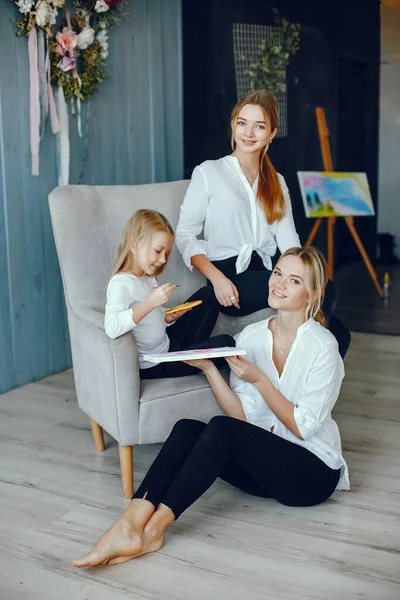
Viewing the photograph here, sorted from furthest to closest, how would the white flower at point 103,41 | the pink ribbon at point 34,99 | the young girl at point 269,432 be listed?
the white flower at point 103,41 < the pink ribbon at point 34,99 < the young girl at point 269,432

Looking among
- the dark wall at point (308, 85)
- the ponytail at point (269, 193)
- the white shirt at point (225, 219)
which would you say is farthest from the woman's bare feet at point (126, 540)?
the dark wall at point (308, 85)

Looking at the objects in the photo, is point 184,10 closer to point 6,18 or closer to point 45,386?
point 6,18

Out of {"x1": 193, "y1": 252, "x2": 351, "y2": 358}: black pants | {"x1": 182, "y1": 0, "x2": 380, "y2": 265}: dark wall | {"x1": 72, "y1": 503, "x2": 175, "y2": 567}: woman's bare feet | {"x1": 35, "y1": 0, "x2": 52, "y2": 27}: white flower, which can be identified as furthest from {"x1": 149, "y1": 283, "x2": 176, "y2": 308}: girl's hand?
{"x1": 182, "y1": 0, "x2": 380, "y2": 265}: dark wall

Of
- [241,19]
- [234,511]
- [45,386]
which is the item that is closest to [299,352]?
[234,511]

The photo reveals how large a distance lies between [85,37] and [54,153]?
54cm

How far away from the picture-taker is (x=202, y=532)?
2.21 m

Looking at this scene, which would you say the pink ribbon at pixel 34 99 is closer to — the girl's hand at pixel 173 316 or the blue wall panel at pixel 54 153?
the blue wall panel at pixel 54 153

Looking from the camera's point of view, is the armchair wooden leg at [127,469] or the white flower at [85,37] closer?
the armchair wooden leg at [127,469]

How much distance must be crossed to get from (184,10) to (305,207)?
1.32 meters

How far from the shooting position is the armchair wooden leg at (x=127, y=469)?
244 cm

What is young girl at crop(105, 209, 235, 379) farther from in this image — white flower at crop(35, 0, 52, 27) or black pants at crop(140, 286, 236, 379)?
white flower at crop(35, 0, 52, 27)

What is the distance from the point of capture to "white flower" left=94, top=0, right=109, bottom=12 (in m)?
3.62

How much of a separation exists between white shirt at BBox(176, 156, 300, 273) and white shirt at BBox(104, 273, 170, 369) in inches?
18.7

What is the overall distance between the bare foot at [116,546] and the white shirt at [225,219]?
3.94ft
